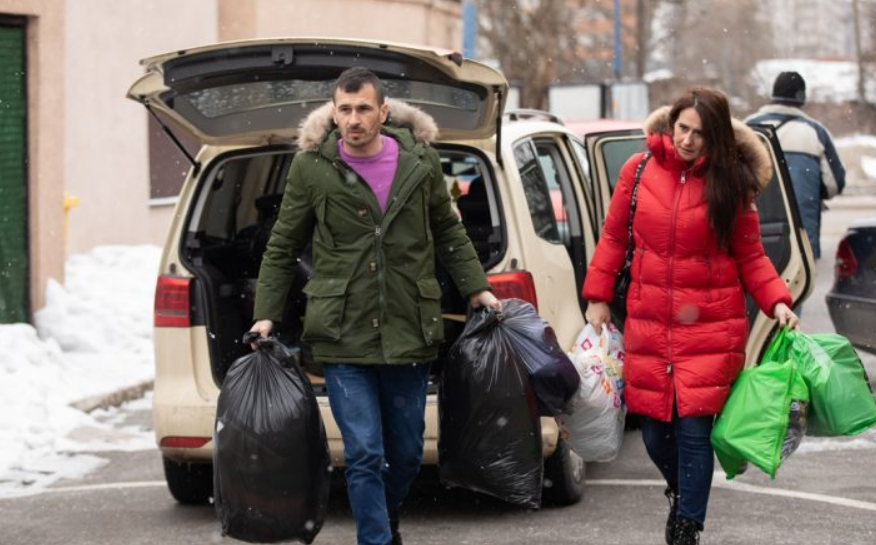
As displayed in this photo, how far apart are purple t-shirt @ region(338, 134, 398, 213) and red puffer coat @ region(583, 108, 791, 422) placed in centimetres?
84

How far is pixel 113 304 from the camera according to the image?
43.3ft

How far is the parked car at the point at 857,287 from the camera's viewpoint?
9.93 m

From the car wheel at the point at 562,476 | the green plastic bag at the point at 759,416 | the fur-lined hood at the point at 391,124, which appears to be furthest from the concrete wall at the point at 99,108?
the green plastic bag at the point at 759,416

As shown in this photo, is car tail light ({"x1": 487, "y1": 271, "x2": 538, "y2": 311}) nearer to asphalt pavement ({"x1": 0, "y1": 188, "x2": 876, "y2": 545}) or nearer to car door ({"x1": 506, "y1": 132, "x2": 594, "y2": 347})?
car door ({"x1": 506, "y1": 132, "x2": 594, "y2": 347})

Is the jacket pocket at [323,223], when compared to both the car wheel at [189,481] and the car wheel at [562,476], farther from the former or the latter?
the car wheel at [189,481]

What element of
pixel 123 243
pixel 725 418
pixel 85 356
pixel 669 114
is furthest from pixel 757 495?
pixel 123 243

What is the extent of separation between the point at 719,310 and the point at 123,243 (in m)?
12.9

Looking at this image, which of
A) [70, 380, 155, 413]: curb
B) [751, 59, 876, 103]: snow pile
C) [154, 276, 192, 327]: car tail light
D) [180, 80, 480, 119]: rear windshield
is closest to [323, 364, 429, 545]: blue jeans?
[180, 80, 480, 119]: rear windshield

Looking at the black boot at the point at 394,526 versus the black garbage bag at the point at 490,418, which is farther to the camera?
the black boot at the point at 394,526

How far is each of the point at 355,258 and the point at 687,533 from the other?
1.55 meters

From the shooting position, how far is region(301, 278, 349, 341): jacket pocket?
5.54 m

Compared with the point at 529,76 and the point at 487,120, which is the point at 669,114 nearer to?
the point at 487,120

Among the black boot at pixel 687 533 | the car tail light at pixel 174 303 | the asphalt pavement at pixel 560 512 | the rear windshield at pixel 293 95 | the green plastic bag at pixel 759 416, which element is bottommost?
the asphalt pavement at pixel 560 512

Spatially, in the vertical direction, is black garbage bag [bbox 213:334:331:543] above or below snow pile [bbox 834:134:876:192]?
below
